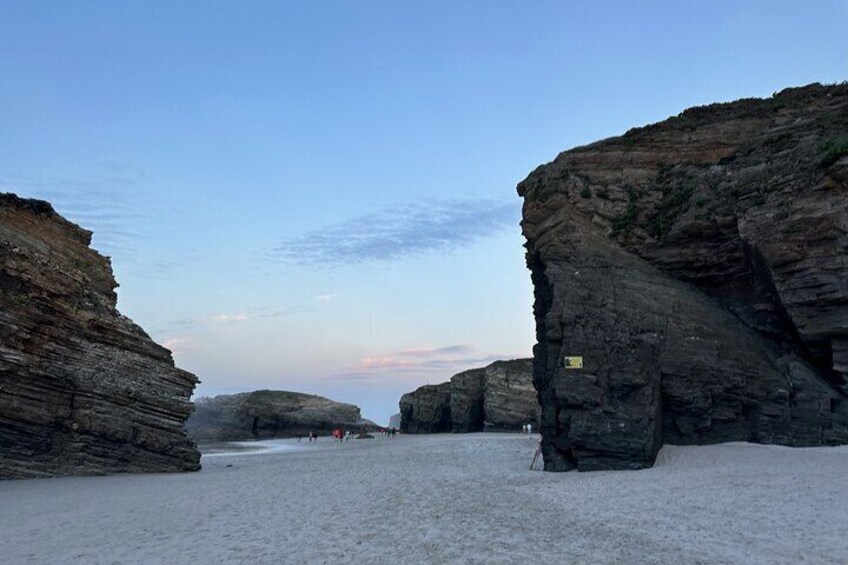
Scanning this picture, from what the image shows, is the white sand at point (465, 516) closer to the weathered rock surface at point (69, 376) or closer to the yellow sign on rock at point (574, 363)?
the weathered rock surface at point (69, 376)

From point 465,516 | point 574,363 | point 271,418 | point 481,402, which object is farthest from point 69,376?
point 271,418

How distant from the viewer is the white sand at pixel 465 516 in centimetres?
1042

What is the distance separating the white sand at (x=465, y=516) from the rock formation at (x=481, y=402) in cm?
3679

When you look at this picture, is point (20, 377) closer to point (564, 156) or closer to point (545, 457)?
point (545, 457)

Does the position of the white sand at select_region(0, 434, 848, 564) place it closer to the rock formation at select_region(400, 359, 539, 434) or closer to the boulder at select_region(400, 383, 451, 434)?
the rock formation at select_region(400, 359, 539, 434)

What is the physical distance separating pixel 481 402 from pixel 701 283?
39.7 metres

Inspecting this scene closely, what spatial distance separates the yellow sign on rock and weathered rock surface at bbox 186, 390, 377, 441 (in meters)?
57.5

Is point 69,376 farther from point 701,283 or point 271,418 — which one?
point 271,418

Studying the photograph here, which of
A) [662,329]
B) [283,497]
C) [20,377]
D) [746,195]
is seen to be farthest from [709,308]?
[20,377]

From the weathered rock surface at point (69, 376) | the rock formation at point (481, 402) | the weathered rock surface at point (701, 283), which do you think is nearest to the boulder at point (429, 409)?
the rock formation at point (481, 402)

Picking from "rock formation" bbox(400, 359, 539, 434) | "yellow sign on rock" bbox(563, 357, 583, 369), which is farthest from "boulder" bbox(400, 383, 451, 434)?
"yellow sign on rock" bbox(563, 357, 583, 369)

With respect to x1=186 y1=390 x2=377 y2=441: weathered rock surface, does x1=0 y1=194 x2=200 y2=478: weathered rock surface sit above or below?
above

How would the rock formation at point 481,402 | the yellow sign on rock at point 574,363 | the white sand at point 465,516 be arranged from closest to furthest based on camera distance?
the white sand at point 465,516, the yellow sign on rock at point 574,363, the rock formation at point 481,402

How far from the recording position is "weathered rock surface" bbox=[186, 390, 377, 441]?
7206cm
